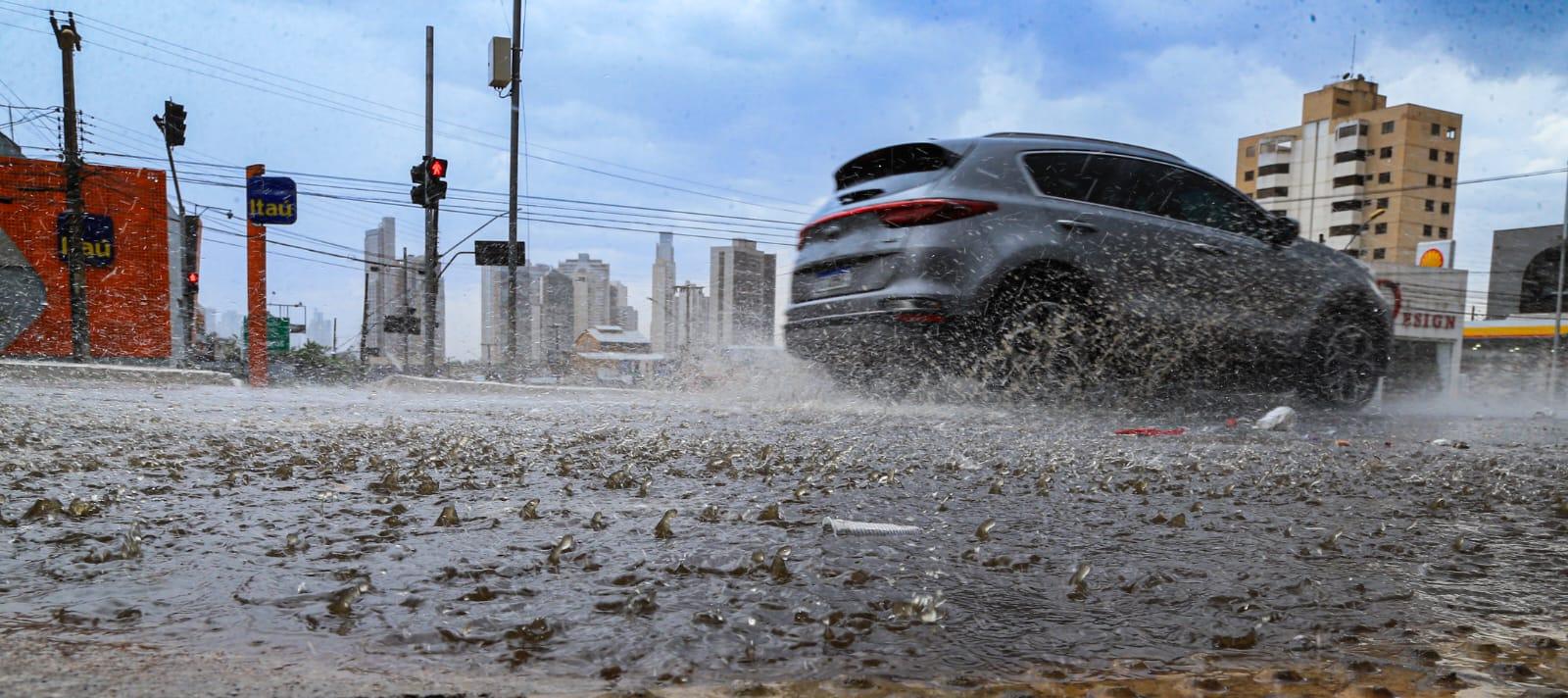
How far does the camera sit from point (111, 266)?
25844 millimetres

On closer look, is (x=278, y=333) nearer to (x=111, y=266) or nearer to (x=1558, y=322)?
(x=111, y=266)

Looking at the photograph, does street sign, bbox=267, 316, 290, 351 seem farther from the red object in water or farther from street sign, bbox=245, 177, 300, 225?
the red object in water

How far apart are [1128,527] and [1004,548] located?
404 millimetres

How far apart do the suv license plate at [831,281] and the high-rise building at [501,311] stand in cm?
1115

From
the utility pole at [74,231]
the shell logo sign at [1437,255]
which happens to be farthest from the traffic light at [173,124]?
the shell logo sign at [1437,255]

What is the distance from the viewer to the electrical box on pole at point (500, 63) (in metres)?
14.0

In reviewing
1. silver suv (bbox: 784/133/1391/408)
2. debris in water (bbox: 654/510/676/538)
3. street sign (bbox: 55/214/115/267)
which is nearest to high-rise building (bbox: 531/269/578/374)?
street sign (bbox: 55/214/115/267)

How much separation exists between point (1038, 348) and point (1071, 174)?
106 cm

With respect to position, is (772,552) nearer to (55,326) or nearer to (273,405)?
(273,405)

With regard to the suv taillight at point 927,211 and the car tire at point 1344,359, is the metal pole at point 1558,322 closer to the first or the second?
the car tire at point 1344,359

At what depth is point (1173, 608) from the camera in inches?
50.1

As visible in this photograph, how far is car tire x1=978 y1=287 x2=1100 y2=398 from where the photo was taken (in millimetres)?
4852

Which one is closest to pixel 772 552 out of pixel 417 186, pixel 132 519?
pixel 132 519

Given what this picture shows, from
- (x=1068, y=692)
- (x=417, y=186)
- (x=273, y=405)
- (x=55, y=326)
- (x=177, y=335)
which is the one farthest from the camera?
(x=177, y=335)
